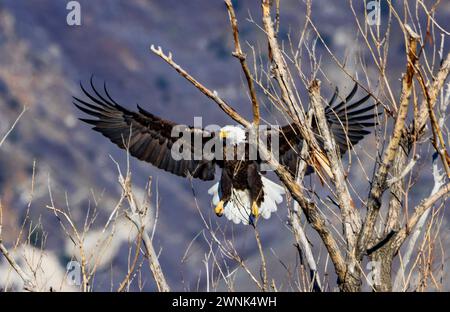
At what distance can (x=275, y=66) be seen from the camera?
12.6 ft

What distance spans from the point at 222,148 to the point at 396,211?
353 cm

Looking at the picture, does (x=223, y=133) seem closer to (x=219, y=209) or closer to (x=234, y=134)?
(x=234, y=134)

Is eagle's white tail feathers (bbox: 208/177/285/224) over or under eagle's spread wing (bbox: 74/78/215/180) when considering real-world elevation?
under

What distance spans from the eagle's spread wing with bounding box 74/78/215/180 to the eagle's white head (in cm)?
59

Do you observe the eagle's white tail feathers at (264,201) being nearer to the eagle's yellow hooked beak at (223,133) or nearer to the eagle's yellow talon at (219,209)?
the eagle's yellow talon at (219,209)

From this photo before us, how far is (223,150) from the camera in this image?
743 cm

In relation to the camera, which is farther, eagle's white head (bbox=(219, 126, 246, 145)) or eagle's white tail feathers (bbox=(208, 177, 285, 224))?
eagle's white tail feathers (bbox=(208, 177, 285, 224))

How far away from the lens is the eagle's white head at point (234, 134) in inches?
277

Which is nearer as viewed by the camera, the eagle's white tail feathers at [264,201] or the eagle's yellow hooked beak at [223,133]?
the eagle's yellow hooked beak at [223,133]

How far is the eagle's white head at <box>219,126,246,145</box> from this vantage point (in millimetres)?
7023

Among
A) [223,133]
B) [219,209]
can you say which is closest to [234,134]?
Answer: [223,133]

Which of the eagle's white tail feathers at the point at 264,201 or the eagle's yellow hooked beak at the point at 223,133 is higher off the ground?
the eagle's yellow hooked beak at the point at 223,133

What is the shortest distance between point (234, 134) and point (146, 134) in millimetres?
1265

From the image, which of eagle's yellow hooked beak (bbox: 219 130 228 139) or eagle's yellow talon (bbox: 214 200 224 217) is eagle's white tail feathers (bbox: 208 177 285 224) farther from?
eagle's yellow hooked beak (bbox: 219 130 228 139)
